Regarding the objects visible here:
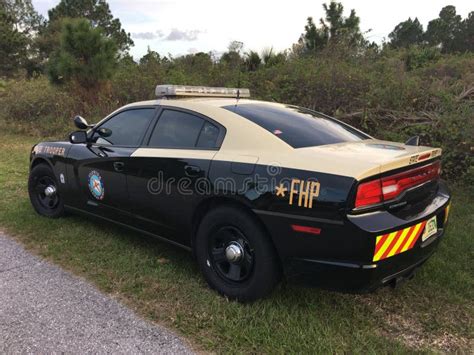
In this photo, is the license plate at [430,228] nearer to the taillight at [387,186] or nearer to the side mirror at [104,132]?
the taillight at [387,186]

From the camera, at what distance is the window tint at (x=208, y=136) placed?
10.8ft

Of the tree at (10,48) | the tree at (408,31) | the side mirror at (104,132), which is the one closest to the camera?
the side mirror at (104,132)

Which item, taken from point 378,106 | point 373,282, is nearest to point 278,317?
point 373,282

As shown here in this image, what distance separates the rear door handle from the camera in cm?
322

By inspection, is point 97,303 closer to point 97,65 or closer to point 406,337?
point 406,337

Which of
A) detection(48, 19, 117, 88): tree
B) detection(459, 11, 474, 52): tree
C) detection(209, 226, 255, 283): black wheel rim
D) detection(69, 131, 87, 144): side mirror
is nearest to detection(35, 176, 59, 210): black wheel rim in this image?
detection(69, 131, 87, 144): side mirror

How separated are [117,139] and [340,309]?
2512 millimetres

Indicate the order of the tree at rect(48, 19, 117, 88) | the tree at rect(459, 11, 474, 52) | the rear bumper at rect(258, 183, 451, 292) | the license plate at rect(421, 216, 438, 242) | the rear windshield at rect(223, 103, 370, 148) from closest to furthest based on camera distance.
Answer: the rear bumper at rect(258, 183, 451, 292) < the license plate at rect(421, 216, 438, 242) < the rear windshield at rect(223, 103, 370, 148) < the tree at rect(48, 19, 117, 88) < the tree at rect(459, 11, 474, 52)

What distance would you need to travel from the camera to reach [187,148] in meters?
3.41

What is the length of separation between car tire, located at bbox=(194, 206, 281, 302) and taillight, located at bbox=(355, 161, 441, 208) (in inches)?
27.7

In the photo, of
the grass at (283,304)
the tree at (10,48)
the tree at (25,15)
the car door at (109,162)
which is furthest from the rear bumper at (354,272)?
the tree at (25,15)

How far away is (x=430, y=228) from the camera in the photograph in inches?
114

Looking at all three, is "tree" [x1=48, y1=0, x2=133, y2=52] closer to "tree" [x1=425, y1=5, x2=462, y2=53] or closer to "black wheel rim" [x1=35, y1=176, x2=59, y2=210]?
"tree" [x1=425, y1=5, x2=462, y2=53]

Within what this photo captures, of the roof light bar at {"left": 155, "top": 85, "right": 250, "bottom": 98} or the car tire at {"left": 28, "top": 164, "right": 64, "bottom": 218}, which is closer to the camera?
the roof light bar at {"left": 155, "top": 85, "right": 250, "bottom": 98}
